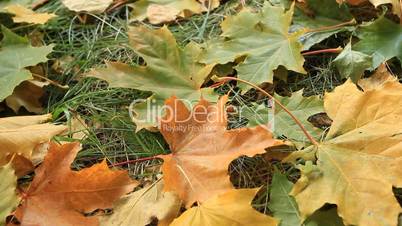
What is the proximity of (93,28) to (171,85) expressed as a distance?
0.51m

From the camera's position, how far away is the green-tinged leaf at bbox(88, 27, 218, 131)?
3.89 feet

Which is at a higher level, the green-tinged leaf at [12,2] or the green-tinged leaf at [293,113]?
the green-tinged leaf at [12,2]

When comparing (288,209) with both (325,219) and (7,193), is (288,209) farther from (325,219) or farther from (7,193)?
(7,193)

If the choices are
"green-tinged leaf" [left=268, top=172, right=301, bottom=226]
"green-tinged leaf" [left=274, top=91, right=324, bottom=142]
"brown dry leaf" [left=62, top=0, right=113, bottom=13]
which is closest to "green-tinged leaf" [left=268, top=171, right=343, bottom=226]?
"green-tinged leaf" [left=268, top=172, right=301, bottom=226]

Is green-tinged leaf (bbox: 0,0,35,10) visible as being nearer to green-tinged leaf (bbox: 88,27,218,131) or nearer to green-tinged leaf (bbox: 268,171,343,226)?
green-tinged leaf (bbox: 88,27,218,131)

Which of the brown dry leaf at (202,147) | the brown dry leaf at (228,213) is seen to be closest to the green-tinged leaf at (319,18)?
the brown dry leaf at (202,147)

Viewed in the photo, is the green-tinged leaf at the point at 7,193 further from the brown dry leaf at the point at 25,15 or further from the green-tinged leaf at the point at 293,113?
the brown dry leaf at the point at 25,15

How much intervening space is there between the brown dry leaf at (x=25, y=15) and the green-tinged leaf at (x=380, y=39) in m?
0.90

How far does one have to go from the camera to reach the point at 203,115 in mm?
1023

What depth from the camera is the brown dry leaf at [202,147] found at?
0.97 meters

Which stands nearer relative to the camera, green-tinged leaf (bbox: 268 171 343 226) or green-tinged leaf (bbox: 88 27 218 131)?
green-tinged leaf (bbox: 268 171 343 226)

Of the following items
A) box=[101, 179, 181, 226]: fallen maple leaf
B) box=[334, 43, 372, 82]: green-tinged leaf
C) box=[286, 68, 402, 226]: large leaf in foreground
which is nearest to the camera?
box=[286, 68, 402, 226]: large leaf in foreground

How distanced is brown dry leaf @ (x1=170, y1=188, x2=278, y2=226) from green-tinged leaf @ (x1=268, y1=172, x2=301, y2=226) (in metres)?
0.06

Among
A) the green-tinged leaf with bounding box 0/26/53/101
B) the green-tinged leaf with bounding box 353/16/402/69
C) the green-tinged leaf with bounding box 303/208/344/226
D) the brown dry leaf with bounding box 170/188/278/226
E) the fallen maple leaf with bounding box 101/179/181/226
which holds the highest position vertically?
the green-tinged leaf with bounding box 353/16/402/69
